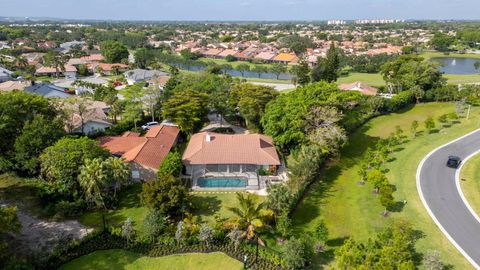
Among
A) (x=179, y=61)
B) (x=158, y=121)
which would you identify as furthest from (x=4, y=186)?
(x=179, y=61)

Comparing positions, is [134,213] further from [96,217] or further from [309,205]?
[309,205]

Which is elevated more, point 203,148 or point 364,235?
point 203,148

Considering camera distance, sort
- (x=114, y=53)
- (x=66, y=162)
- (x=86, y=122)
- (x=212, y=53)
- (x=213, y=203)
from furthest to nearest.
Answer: (x=212, y=53)
(x=114, y=53)
(x=86, y=122)
(x=213, y=203)
(x=66, y=162)

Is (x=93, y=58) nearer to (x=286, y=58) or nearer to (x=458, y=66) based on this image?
(x=286, y=58)

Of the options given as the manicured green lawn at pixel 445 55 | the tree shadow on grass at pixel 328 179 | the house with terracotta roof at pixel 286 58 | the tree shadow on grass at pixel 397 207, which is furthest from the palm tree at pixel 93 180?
the manicured green lawn at pixel 445 55

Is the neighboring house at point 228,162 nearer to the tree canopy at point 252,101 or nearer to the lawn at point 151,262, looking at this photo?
the tree canopy at point 252,101

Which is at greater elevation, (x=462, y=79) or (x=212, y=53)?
(x=212, y=53)

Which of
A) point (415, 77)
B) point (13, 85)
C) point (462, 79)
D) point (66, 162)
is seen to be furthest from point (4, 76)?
point (462, 79)
